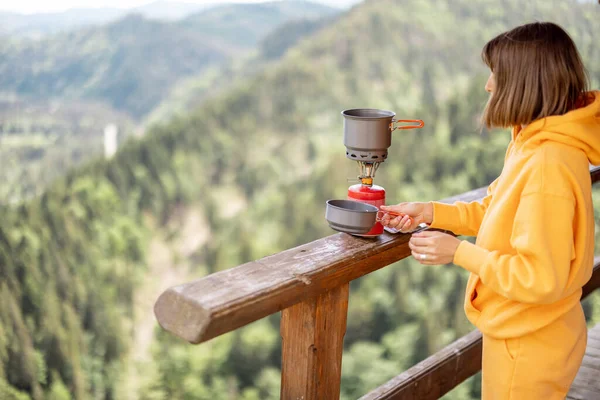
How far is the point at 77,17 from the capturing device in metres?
16.0

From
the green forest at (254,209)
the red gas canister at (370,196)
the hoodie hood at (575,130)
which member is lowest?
the green forest at (254,209)

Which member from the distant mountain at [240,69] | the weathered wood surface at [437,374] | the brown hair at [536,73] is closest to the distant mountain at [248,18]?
the distant mountain at [240,69]

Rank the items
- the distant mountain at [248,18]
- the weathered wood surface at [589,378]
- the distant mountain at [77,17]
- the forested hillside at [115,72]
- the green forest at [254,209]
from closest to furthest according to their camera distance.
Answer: the weathered wood surface at [589,378], the green forest at [254,209], the forested hillside at [115,72], the distant mountain at [77,17], the distant mountain at [248,18]

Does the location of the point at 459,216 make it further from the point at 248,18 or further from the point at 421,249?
the point at 248,18

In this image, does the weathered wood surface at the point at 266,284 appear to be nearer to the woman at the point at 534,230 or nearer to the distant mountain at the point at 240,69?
the woman at the point at 534,230

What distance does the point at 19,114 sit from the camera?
13.8 metres

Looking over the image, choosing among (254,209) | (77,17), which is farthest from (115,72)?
(254,209)

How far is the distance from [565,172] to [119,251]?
39.0 feet

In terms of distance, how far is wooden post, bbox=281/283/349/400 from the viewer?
123cm

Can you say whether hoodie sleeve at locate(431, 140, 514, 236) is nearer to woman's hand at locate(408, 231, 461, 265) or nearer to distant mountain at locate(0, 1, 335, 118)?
woman's hand at locate(408, 231, 461, 265)

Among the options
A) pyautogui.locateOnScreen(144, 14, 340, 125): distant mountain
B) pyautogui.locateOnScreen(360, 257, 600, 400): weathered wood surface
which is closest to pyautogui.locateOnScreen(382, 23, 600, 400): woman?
pyautogui.locateOnScreen(360, 257, 600, 400): weathered wood surface

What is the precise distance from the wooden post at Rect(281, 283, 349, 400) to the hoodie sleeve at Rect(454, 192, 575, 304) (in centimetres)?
33

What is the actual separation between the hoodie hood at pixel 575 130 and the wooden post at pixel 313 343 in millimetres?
446

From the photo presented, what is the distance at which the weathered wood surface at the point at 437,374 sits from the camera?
149 cm
